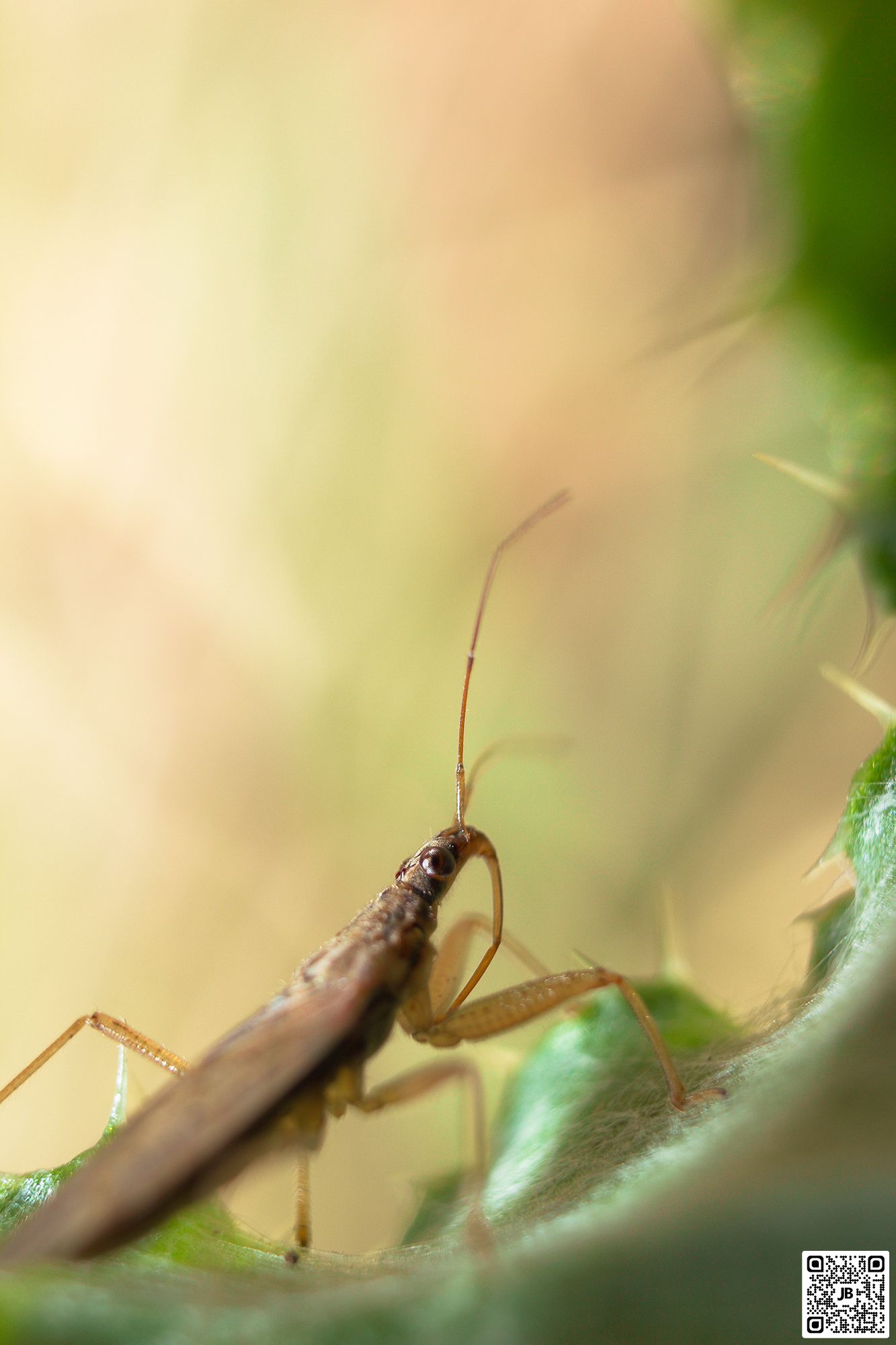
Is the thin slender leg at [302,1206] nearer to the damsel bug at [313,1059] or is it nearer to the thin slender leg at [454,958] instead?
the damsel bug at [313,1059]

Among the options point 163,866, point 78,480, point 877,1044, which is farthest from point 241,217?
point 877,1044

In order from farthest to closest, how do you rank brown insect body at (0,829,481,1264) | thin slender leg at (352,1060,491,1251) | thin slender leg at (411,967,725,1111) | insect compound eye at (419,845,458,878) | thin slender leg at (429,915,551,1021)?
insect compound eye at (419,845,458,878)
thin slender leg at (429,915,551,1021)
thin slender leg at (411,967,725,1111)
thin slender leg at (352,1060,491,1251)
brown insect body at (0,829,481,1264)

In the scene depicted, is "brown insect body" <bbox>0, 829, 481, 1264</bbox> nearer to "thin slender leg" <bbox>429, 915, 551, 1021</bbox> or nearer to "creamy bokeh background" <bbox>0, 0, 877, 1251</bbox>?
"thin slender leg" <bbox>429, 915, 551, 1021</bbox>

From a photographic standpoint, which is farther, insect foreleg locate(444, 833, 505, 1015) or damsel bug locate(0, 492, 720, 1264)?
A: insect foreleg locate(444, 833, 505, 1015)

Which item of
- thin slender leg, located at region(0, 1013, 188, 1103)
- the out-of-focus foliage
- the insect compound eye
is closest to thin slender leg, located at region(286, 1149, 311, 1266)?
thin slender leg, located at region(0, 1013, 188, 1103)

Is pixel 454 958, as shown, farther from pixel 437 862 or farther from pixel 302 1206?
pixel 302 1206

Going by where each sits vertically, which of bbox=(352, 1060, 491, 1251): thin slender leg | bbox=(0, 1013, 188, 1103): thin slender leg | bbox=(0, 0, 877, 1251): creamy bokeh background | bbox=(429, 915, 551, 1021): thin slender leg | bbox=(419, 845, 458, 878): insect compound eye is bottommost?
bbox=(352, 1060, 491, 1251): thin slender leg

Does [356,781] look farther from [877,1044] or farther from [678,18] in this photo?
[877,1044]

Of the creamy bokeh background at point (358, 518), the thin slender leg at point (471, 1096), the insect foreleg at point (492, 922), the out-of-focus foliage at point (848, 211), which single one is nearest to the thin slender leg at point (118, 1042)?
the thin slender leg at point (471, 1096)
